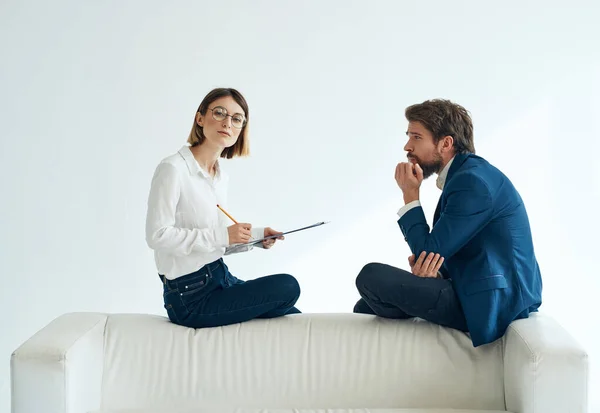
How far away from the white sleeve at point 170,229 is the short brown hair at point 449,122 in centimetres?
87

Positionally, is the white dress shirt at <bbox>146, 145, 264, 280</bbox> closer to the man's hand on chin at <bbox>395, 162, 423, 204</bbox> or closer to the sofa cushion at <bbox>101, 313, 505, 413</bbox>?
the sofa cushion at <bbox>101, 313, 505, 413</bbox>

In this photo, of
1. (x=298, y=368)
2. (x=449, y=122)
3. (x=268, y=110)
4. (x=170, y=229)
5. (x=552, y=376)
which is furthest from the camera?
(x=268, y=110)

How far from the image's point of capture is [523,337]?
256 cm

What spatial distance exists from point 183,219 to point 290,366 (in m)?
0.66

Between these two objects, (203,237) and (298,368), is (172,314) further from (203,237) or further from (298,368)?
(298,368)

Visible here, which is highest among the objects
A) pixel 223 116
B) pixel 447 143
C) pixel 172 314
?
pixel 223 116

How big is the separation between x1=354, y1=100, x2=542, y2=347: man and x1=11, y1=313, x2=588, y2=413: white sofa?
0.30 feet

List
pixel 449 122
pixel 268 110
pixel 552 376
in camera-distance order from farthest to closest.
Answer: pixel 268 110, pixel 449 122, pixel 552 376

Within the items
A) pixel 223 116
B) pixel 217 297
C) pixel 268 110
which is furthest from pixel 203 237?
pixel 268 110

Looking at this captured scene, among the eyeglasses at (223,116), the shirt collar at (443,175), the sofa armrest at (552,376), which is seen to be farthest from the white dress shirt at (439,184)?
the eyeglasses at (223,116)

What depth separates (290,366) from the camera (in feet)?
9.34

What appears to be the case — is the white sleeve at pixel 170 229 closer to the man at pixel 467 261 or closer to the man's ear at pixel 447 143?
the man at pixel 467 261

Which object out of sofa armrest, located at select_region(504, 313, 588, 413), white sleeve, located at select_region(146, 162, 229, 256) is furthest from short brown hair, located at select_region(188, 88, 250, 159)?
sofa armrest, located at select_region(504, 313, 588, 413)

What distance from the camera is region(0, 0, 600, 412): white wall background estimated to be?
14.9ft
